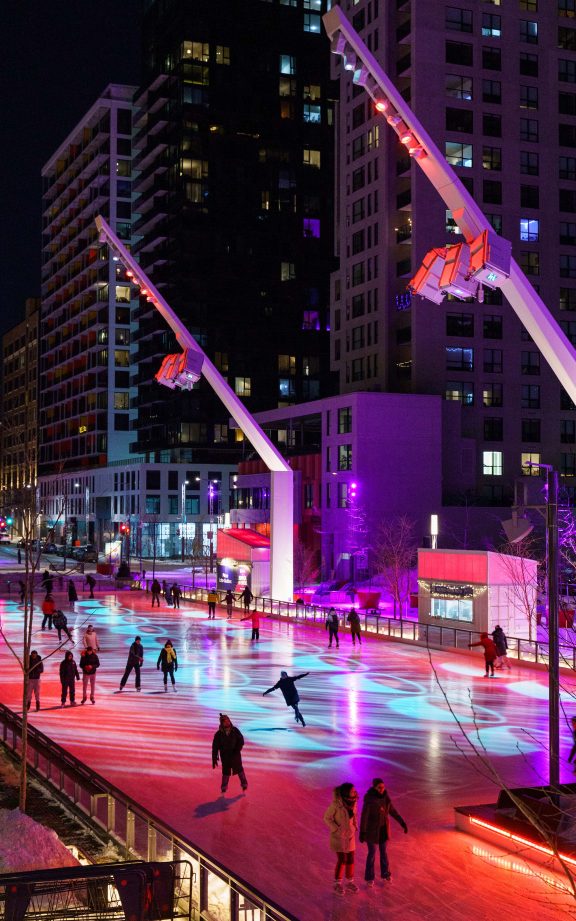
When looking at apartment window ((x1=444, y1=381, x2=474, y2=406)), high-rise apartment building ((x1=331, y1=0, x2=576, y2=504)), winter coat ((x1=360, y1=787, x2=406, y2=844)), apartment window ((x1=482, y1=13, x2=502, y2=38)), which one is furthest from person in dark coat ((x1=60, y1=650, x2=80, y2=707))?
apartment window ((x1=482, y1=13, x2=502, y2=38))

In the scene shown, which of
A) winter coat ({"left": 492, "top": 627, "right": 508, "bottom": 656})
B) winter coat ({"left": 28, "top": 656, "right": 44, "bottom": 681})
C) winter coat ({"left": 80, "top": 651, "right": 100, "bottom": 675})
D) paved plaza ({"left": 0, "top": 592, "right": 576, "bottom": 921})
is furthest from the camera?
winter coat ({"left": 492, "top": 627, "right": 508, "bottom": 656})

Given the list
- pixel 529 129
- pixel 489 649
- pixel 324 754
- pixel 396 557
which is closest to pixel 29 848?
pixel 324 754

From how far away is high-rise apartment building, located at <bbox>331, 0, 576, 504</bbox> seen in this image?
2650 inches

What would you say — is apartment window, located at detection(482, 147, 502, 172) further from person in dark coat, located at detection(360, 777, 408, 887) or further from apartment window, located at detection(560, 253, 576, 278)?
person in dark coat, located at detection(360, 777, 408, 887)

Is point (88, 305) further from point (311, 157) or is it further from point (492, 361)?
point (492, 361)

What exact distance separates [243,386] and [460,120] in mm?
41794

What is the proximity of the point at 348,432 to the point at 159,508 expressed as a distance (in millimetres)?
41466

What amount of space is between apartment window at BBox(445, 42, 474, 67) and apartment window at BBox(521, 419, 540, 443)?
83.6 ft

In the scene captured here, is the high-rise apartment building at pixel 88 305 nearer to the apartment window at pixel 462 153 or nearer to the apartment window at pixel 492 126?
the apartment window at pixel 462 153

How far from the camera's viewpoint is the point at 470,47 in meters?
68.8

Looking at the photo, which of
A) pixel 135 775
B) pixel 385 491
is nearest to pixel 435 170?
pixel 135 775

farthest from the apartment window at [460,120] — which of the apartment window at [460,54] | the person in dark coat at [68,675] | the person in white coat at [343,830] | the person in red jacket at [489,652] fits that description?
the person in white coat at [343,830]

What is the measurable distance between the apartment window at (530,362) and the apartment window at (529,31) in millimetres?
22688

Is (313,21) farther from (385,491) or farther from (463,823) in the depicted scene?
(463,823)
